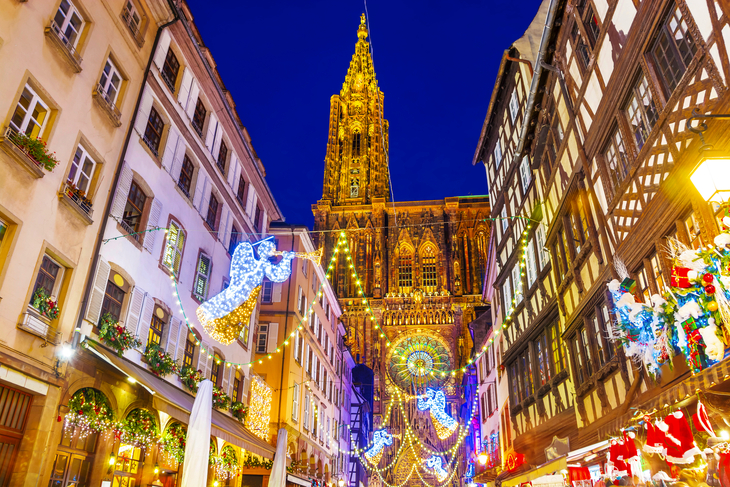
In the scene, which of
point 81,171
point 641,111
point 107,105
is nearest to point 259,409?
point 81,171

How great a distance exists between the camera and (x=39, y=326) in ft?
26.5

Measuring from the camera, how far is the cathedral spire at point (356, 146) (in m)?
57.1

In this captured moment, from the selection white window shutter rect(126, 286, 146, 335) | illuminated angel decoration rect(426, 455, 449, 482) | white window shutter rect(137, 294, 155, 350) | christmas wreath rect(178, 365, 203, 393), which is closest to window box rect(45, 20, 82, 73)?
white window shutter rect(126, 286, 146, 335)

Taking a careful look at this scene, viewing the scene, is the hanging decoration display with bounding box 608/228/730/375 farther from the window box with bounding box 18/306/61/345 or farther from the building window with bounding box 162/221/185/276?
the building window with bounding box 162/221/185/276

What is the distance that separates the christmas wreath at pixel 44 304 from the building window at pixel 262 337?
41.6 feet

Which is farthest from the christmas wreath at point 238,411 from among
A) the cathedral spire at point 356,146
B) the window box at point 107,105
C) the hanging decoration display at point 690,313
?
the cathedral spire at point 356,146

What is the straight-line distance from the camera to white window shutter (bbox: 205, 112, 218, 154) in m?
15.2

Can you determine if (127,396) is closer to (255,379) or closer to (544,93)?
(255,379)

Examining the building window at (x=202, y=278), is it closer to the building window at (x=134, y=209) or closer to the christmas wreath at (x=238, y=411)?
the building window at (x=134, y=209)

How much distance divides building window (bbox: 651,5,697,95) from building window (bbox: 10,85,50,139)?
9.68 metres

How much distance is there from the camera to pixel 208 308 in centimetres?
1162

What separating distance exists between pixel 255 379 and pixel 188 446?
912cm

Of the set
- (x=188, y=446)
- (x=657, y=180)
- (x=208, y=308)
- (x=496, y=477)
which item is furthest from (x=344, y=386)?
(x=657, y=180)

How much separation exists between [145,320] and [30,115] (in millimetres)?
4800
